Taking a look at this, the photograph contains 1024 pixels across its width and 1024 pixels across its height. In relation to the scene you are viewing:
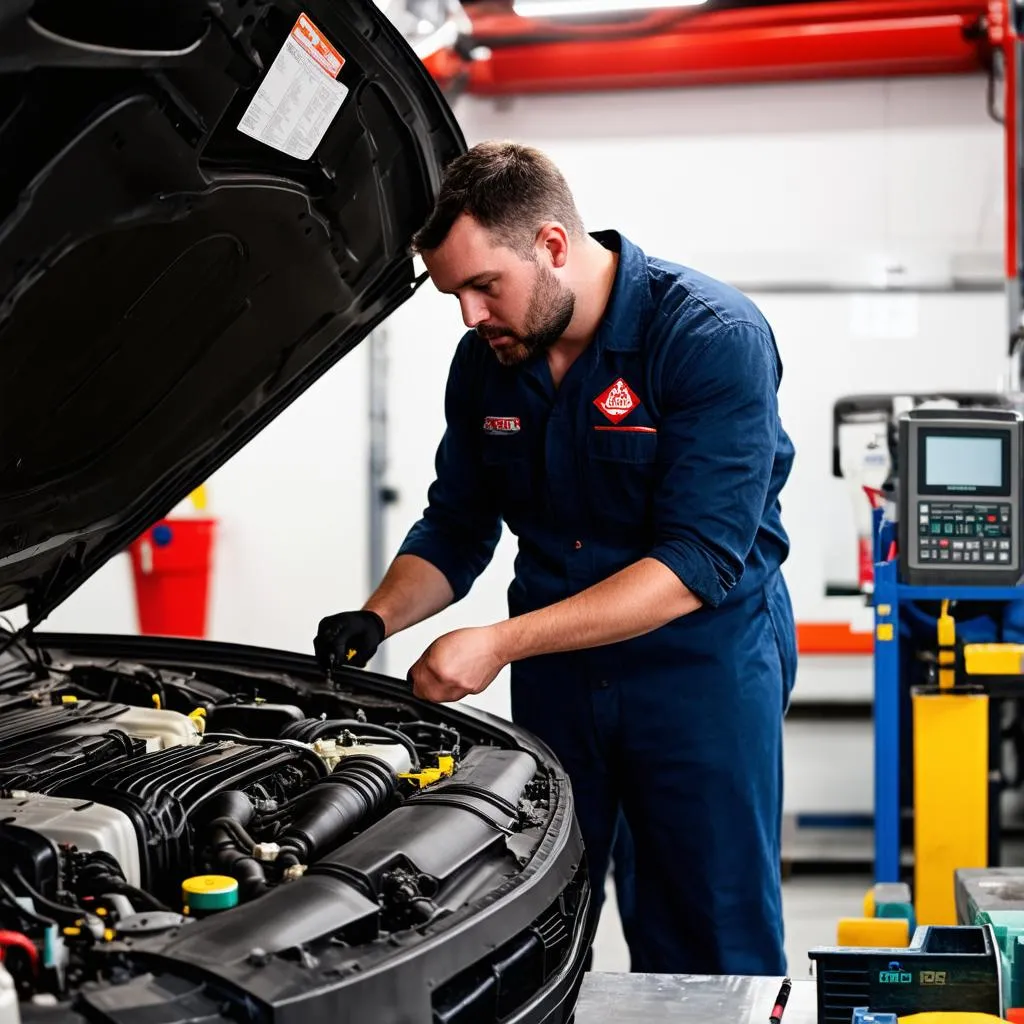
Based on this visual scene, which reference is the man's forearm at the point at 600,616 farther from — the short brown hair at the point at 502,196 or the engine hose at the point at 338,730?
the short brown hair at the point at 502,196

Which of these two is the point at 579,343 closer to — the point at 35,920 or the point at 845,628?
the point at 35,920

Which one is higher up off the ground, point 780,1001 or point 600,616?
point 600,616

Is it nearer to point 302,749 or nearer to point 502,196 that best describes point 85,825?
point 302,749

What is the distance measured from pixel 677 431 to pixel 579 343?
0.88 feet

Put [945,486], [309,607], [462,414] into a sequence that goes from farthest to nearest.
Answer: [309,607] < [945,486] < [462,414]

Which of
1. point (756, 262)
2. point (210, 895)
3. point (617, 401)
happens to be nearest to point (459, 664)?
point (617, 401)

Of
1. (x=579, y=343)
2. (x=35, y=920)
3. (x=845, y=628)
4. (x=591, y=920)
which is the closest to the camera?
(x=35, y=920)

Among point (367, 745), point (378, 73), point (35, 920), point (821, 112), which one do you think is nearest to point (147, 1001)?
point (35, 920)

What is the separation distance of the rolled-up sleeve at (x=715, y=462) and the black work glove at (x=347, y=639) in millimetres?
495

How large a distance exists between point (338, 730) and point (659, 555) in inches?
22.0

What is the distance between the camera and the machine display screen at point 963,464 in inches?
133

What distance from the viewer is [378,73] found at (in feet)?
5.30

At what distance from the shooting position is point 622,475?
86.6 inches

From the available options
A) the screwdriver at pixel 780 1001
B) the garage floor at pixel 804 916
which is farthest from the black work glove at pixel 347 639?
the garage floor at pixel 804 916
